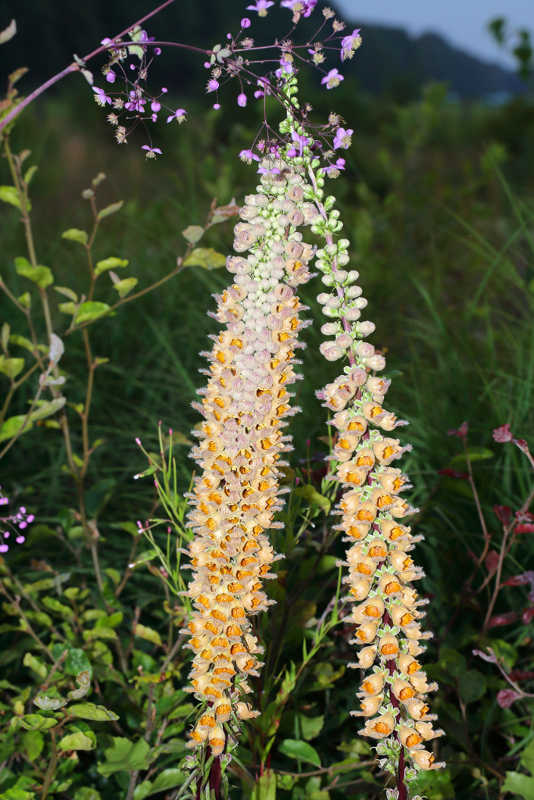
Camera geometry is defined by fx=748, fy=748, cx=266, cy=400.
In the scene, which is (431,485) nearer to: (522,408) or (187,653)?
(522,408)

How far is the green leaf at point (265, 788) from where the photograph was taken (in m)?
1.34

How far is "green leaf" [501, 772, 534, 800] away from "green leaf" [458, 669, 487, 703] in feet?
0.70

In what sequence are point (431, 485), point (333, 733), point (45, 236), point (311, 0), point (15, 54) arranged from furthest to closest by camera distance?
1. point (15, 54)
2. point (45, 236)
3. point (431, 485)
4. point (333, 733)
5. point (311, 0)

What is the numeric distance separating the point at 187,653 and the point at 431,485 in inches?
35.1

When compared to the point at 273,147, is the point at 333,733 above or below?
below

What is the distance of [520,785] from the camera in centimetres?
140

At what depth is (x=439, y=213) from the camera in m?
4.96

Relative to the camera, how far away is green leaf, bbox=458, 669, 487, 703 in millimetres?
1621

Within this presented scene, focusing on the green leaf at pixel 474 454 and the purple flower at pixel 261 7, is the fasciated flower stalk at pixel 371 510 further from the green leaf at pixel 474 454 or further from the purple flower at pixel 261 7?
the green leaf at pixel 474 454

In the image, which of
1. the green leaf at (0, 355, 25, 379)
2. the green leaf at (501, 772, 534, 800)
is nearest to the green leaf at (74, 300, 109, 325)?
the green leaf at (0, 355, 25, 379)

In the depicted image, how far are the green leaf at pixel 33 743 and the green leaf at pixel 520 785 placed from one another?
2.92ft

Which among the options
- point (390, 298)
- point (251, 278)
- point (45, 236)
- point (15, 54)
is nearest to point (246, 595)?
point (251, 278)

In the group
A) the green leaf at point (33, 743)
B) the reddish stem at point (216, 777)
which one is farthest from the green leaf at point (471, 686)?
the green leaf at point (33, 743)

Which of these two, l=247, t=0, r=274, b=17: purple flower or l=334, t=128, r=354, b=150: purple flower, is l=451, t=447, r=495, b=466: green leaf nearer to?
l=334, t=128, r=354, b=150: purple flower
